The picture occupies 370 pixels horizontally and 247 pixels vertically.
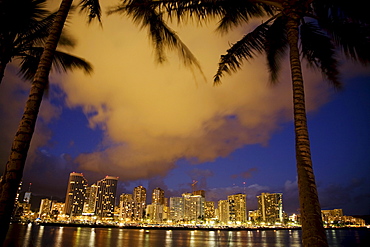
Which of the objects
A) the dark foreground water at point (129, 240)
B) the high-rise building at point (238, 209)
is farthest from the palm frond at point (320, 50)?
the high-rise building at point (238, 209)

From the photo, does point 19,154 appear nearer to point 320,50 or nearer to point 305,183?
point 305,183

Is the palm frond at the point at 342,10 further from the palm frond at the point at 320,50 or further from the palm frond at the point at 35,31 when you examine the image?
the palm frond at the point at 35,31

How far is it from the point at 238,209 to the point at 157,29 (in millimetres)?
196256

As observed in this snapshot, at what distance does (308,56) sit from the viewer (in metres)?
8.13

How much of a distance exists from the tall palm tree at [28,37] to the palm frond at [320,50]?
744cm

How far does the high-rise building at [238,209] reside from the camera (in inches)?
7343

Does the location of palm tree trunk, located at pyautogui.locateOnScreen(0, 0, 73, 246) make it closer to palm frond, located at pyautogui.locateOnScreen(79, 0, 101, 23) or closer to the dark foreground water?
palm frond, located at pyautogui.locateOnScreen(79, 0, 101, 23)

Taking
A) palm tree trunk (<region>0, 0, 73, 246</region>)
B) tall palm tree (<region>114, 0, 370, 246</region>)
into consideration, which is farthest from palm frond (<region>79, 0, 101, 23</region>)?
palm tree trunk (<region>0, 0, 73, 246</region>)

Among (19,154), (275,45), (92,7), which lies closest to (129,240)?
(275,45)

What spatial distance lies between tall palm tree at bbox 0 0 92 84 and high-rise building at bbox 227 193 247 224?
19244 centimetres

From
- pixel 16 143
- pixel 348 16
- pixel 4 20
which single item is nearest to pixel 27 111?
pixel 16 143

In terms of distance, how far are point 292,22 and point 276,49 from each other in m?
2.36

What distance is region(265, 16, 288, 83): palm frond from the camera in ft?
25.9

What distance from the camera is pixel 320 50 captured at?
25.3 ft
